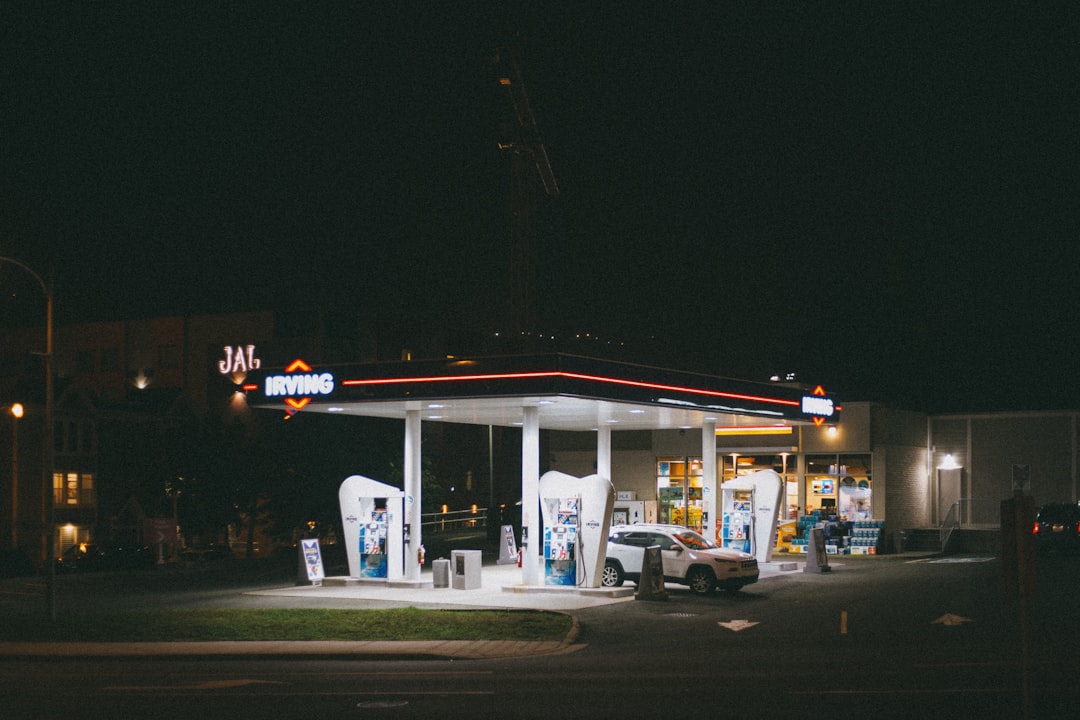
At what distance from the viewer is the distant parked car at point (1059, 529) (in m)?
40.4

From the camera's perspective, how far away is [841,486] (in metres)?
45.1

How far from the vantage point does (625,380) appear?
29.0 metres

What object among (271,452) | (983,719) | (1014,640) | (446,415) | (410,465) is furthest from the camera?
(271,452)

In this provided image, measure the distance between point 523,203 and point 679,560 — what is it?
174ft

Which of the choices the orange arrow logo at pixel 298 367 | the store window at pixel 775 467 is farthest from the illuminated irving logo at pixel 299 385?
the store window at pixel 775 467

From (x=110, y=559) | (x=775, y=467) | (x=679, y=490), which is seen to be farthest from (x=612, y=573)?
(x=110, y=559)

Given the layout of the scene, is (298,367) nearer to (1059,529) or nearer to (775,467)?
(775,467)

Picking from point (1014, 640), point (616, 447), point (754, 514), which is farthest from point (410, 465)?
point (616, 447)

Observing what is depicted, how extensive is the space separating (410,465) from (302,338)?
4063 cm

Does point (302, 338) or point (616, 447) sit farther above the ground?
point (302, 338)

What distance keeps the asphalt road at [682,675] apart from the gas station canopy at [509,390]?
18.0 ft

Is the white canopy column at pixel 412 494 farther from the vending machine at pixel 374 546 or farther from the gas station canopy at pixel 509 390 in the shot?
the vending machine at pixel 374 546

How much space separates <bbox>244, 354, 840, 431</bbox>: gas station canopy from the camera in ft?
89.9

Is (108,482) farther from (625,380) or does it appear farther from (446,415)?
(625,380)
